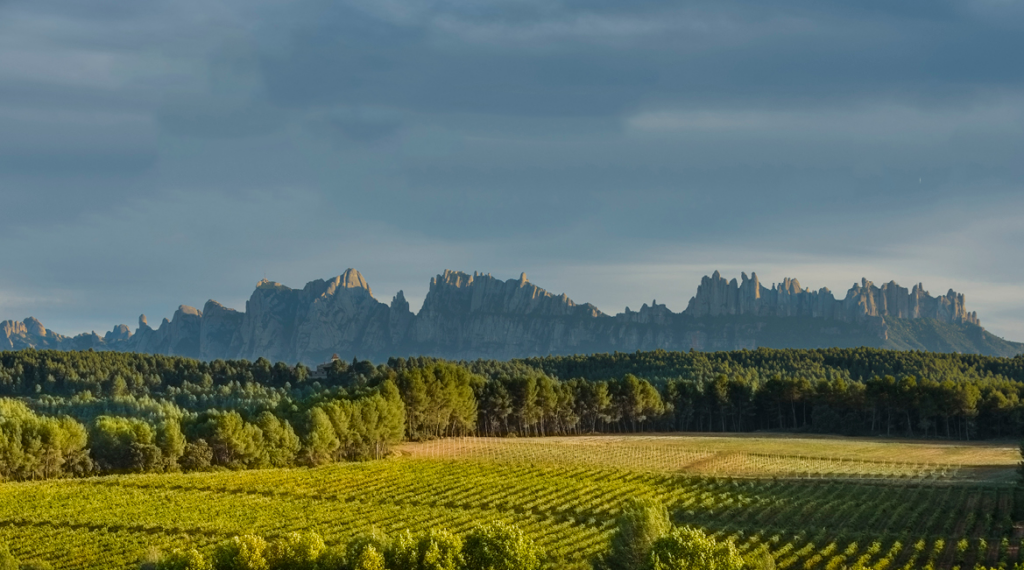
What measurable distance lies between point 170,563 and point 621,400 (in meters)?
107

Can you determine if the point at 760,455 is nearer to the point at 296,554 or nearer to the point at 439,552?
the point at 439,552

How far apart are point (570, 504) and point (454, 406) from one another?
183 ft

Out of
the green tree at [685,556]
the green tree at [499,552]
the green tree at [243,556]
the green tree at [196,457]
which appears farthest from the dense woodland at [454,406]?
the green tree at [685,556]

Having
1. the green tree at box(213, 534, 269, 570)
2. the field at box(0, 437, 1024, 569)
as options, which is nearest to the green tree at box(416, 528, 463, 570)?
the green tree at box(213, 534, 269, 570)

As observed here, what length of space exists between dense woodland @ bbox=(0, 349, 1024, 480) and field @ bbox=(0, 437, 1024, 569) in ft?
24.1

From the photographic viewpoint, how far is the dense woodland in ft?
278

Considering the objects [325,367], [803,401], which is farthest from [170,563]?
[325,367]

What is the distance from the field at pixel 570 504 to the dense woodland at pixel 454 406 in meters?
7.34

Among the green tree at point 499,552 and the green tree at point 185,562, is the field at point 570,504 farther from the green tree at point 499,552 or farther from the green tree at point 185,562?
the green tree at point 185,562

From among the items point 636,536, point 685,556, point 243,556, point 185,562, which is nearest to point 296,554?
point 243,556

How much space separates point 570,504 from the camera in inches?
2477

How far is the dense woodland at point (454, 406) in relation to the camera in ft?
278

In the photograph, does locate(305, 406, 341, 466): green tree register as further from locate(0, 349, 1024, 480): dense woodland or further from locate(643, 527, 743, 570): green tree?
locate(643, 527, 743, 570): green tree

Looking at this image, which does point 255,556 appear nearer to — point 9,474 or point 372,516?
point 372,516
